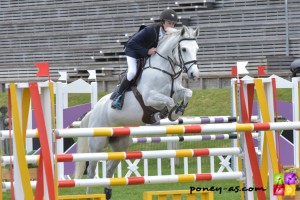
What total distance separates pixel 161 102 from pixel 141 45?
2.22 ft

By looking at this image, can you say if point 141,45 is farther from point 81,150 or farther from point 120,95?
point 81,150

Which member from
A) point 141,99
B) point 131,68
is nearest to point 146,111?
point 141,99

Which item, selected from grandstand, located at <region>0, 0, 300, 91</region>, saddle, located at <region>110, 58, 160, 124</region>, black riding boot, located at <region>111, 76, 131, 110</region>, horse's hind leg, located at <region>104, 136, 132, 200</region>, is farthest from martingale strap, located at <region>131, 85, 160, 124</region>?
grandstand, located at <region>0, 0, 300, 91</region>

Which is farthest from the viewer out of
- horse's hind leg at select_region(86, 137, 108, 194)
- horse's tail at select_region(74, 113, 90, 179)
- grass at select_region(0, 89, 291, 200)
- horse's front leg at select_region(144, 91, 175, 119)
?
grass at select_region(0, 89, 291, 200)

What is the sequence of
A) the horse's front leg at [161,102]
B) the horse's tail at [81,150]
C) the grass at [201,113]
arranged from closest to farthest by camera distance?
1. the horse's front leg at [161,102]
2. the horse's tail at [81,150]
3. the grass at [201,113]

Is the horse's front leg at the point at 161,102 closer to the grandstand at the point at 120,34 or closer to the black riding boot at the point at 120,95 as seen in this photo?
the black riding boot at the point at 120,95

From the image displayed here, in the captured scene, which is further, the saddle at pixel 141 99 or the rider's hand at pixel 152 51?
the rider's hand at pixel 152 51

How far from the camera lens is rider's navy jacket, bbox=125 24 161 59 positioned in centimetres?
953

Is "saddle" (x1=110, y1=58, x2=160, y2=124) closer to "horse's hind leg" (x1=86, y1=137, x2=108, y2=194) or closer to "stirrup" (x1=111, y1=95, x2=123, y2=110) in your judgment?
"stirrup" (x1=111, y1=95, x2=123, y2=110)

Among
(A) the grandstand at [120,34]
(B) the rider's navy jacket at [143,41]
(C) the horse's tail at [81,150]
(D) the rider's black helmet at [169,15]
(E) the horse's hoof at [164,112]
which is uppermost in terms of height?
(A) the grandstand at [120,34]

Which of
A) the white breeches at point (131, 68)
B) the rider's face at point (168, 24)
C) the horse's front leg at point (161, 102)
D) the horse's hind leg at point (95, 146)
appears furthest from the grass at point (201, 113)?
the rider's face at point (168, 24)

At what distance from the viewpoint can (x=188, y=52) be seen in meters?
9.03

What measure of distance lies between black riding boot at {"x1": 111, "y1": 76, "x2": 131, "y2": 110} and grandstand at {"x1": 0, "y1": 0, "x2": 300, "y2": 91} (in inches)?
521

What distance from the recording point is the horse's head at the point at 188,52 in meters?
8.83
